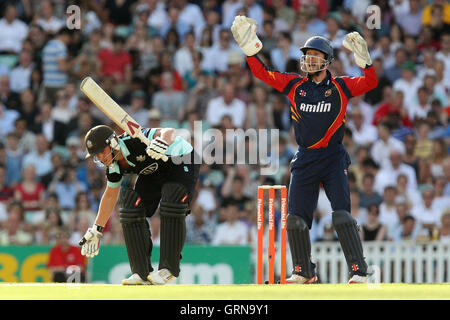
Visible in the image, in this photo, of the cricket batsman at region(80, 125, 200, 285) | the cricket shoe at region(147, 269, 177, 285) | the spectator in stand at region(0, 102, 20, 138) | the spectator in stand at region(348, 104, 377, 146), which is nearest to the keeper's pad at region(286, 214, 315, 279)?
the cricket batsman at region(80, 125, 200, 285)

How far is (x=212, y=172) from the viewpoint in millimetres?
12680

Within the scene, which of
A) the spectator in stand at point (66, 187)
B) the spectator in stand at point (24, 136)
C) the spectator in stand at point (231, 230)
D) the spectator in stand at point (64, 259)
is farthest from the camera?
the spectator in stand at point (24, 136)

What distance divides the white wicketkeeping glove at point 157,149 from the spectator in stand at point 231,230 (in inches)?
186

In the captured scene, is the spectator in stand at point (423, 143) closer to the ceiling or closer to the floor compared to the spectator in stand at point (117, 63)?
closer to the floor

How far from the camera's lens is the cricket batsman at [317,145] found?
7.30m

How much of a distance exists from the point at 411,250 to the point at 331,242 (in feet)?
3.13

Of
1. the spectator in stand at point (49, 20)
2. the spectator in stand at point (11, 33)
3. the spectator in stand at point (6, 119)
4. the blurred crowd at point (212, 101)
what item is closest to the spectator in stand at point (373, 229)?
the blurred crowd at point (212, 101)

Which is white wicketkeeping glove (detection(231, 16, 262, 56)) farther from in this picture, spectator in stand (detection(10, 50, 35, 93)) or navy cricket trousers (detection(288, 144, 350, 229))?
spectator in stand (detection(10, 50, 35, 93))

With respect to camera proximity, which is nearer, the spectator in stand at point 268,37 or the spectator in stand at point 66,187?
the spectator in stand at point 66,187

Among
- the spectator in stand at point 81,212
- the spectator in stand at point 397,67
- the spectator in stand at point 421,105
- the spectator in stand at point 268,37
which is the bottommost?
the spectator in stand at point 81,212

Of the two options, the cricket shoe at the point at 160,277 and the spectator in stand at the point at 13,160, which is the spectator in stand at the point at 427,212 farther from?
the cricket shoe at the point at 160,277
